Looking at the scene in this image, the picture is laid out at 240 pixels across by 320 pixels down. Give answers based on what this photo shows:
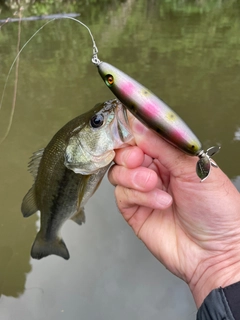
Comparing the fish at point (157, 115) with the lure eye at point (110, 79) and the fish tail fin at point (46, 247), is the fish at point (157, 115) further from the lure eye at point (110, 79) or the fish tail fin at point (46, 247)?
the fish tail fin at point (46, 247)

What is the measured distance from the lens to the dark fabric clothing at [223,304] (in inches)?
48.0

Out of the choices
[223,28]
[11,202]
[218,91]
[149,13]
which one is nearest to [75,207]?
[11,202]

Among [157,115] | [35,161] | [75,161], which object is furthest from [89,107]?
[157,115]

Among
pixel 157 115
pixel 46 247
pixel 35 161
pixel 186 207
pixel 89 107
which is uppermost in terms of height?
pixel 89 107

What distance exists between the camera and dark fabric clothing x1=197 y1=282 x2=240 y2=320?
48.0 inches

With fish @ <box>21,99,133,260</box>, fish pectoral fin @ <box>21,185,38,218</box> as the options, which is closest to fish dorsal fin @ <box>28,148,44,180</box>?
fish @ <box>21,99,133,260</box>

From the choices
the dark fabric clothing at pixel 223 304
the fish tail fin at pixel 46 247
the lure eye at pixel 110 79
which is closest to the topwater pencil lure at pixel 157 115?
the lure eye at pixel 110 79

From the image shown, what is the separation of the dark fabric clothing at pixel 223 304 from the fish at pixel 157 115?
46 cm

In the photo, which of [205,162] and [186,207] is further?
[186,207]

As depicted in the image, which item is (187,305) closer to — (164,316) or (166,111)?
(164,316)

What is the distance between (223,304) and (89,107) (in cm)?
394

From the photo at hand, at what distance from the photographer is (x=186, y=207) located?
59.4 inches

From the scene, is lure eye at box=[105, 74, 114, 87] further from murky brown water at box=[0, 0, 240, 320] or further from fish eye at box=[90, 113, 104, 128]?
murky brown water at box=[0, 0, 240, 320]

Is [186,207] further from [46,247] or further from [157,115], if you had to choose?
[46,247]
